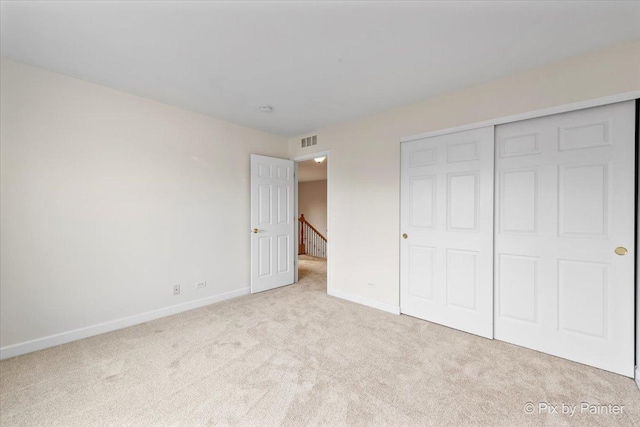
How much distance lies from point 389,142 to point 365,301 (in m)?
2.12

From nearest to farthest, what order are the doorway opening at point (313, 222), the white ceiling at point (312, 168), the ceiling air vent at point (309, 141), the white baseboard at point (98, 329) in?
1. the white baseboard at point (98, 329)
2. the ceiling air vent at point (309, 141)
3. the doorway opening at point (313, 222)
4. the white ceiling at point (312, 168)

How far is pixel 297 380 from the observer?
192 centimetres

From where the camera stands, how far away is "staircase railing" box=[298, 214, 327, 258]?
7988 mm

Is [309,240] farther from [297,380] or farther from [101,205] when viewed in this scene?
[297,380]

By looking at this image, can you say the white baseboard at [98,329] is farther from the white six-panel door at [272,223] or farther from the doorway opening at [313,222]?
the doorway opening at [313,222]

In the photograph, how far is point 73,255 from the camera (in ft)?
8.24

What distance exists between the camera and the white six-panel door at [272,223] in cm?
397

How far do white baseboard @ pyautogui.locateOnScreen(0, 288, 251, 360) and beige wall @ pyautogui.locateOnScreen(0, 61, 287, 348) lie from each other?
0.12 feet

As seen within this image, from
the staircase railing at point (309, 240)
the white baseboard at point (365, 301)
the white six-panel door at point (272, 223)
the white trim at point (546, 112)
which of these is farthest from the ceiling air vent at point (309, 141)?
the staircase railing at point (309, 240)

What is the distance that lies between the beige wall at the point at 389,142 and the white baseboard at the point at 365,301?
29 millimetres

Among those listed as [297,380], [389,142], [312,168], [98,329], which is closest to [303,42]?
[389,142]

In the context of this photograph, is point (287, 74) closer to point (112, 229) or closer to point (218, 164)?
point (218, 164)

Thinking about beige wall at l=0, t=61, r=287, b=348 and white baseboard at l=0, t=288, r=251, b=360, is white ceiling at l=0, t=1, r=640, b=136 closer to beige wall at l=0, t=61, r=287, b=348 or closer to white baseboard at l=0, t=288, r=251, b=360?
beige wall at l=0, t=61, r=287, b=348

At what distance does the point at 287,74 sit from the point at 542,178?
8.19 feet
